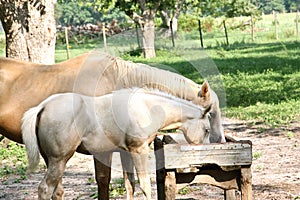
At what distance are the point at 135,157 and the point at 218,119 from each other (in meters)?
0.77

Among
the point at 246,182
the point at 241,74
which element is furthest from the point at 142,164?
the point at 241,74

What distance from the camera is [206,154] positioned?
15.3 ft

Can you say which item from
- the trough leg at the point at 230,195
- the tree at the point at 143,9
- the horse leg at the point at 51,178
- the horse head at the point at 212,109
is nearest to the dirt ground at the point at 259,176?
the trough leg at the point at 230,195

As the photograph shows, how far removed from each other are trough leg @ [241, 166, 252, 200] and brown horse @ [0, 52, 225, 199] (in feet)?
1.54

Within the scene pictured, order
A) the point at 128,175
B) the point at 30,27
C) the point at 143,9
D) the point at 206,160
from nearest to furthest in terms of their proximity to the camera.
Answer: the point at 206,160
the point at 128,175
the point at 30,27
the point at 143,9

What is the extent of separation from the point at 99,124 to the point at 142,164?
1.49 ft

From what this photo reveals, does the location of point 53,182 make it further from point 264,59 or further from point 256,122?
point 264,59

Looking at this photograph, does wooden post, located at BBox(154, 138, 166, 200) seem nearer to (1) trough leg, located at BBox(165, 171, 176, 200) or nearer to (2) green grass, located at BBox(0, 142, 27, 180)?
(1) trough leg, located at BBox(165, 171, 176, 200)

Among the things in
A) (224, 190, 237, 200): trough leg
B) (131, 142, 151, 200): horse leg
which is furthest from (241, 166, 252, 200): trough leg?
(131, 142, 151, 200): horse leg

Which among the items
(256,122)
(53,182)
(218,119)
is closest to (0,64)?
(53,182)

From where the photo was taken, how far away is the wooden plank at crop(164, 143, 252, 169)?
4.64 meters

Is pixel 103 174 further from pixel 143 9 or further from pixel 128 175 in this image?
pixel 143 9

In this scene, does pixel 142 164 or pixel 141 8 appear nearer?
pixel 142 164

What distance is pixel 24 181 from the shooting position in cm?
741
